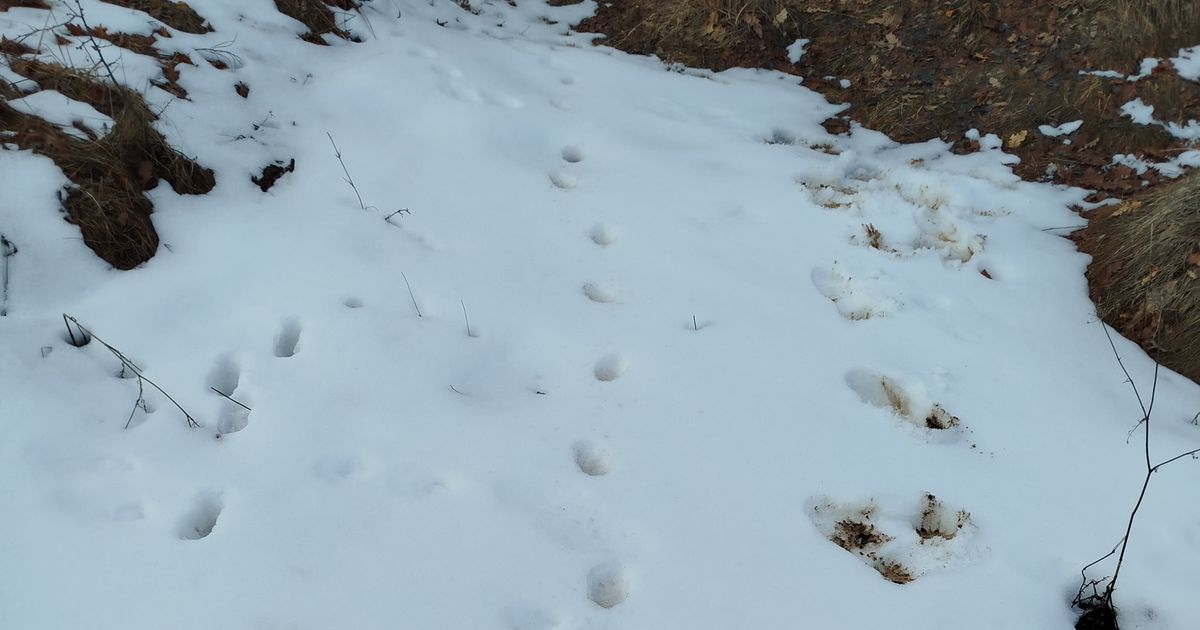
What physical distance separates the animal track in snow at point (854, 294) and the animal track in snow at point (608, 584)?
5.64 ft

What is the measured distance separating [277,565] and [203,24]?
353 cm

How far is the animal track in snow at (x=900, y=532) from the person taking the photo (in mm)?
2230

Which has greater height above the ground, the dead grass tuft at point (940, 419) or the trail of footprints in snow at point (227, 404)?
the dead grass tuft at point (940, 419)

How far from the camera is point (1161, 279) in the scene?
306 centimetres

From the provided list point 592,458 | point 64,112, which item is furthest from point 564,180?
point 64,112

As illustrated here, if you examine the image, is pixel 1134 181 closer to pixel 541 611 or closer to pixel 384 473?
pixel 541 611

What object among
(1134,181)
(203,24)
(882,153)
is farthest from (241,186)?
(1134,181)

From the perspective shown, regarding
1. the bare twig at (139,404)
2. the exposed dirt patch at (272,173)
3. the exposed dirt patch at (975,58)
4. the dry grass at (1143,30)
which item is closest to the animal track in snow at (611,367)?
the bare twig at (139,404)

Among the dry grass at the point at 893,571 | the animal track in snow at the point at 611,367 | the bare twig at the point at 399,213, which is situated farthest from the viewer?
the bare twig at the point at 399,213

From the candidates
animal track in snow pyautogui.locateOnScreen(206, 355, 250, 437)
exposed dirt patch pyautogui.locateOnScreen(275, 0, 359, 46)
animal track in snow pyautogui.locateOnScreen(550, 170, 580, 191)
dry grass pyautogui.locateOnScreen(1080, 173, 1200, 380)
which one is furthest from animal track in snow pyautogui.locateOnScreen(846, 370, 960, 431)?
exposed dirt patch pyautogui.locateOnScreen(275, 0, 359, 46)

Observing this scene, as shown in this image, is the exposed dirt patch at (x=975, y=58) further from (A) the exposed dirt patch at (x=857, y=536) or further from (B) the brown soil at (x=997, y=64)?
(A) the exposed dirt patch at (x=857, y=536)

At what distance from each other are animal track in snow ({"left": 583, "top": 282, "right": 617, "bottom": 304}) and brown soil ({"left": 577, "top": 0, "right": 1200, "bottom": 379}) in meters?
2.37

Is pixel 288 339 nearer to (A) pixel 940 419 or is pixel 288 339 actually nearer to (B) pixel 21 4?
(B) pixel 21 4

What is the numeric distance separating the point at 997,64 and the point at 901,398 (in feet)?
10.0
